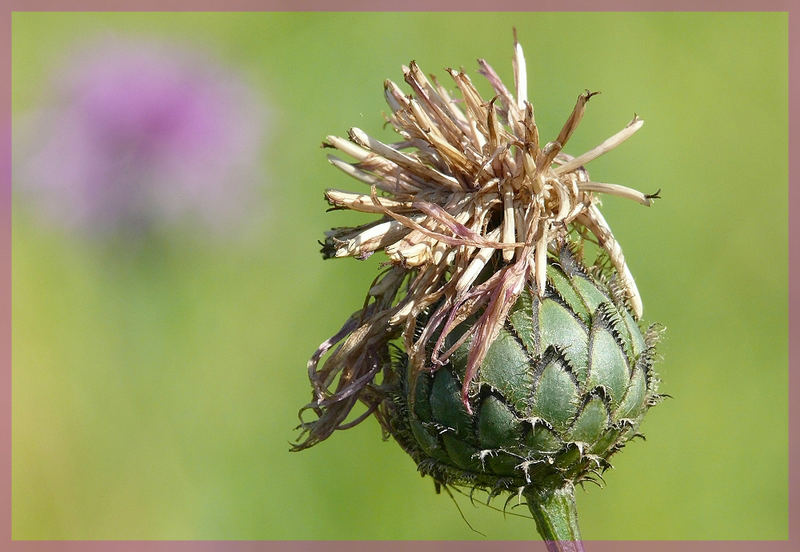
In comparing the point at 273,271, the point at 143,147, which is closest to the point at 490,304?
the point at 273,271

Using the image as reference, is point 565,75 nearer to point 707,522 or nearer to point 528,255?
point 707,522

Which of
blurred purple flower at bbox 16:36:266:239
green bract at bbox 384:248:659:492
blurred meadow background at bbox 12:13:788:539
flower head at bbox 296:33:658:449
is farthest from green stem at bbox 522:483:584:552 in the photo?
blurred purple flower at bbox 16:36:266:239

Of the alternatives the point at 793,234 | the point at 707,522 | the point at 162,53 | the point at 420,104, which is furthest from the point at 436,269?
the point at 793,234

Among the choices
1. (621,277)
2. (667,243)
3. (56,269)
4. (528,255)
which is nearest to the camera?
(528,255)

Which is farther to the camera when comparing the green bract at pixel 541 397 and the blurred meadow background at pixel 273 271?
the blurred meadow background at pixel 273 271

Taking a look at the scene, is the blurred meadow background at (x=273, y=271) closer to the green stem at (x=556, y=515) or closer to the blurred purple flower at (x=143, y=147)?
the blurred purple flower at (x=143, y=147)

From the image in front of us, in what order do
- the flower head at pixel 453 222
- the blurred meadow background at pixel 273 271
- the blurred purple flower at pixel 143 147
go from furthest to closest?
the blurred purple flower at pixel 143 147
the blurred meadow background at pixel 273 271
the flower head at pixel 453 222

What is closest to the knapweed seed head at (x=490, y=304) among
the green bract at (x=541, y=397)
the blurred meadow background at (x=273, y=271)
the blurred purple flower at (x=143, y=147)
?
the green bract at (x=541, y=397)
